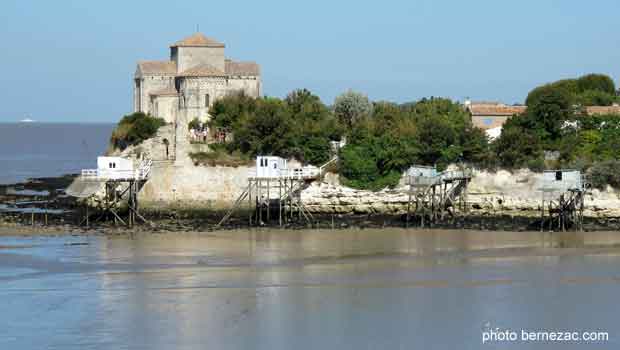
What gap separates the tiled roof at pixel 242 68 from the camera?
64.1m

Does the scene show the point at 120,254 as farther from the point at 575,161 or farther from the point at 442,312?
the point at 575,161

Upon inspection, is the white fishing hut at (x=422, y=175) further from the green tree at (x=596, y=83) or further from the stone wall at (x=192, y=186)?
the green tree at (x=596, y=83)

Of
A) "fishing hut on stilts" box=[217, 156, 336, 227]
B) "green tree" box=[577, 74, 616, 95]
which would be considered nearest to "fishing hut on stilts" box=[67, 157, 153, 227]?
"fishing hut on stilts" box=[217, 156, 336, 227]

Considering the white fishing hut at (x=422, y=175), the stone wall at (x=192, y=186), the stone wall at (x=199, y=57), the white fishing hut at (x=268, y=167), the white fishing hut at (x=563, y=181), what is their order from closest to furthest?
the white fishing hut at (x=563, y=181), the white fishing hut at (x=422, y=175), the white fishing hut at (x=268, y=167), the stone wall at (x=192, y=186), the stone wall at (x=199, y=57)

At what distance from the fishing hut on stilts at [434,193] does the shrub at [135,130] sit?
52.6 ft

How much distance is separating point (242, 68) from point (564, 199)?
85.4 ft

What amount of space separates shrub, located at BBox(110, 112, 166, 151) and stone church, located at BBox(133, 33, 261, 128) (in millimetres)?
1347

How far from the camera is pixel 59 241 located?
38.2 m

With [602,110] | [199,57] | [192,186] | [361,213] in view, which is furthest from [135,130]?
[602,110]

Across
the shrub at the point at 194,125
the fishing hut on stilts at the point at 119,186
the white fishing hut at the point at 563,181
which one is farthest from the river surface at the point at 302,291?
the shrub at the point at 194,125

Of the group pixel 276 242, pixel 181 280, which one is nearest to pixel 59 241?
pixel 276 242

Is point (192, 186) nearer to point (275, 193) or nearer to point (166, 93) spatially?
point (275, 193)

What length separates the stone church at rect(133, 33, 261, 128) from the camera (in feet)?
200

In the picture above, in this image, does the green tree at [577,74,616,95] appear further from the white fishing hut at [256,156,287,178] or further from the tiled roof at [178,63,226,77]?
the white fishing hut at [256,156,287,178]
